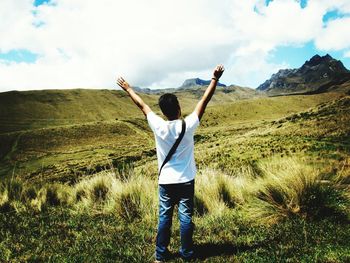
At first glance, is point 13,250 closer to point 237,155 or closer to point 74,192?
point 74,192

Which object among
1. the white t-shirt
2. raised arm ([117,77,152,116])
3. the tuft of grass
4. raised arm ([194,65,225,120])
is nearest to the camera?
the white t-shirt

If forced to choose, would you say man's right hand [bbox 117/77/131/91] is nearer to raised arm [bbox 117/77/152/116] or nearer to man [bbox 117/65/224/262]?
raised arm [bbox 117/77/152/116]

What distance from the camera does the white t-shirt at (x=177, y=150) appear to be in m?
4.62

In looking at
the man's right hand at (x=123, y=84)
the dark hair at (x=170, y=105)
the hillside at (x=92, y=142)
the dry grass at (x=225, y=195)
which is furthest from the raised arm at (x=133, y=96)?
the hillside at (x=92, y=142)

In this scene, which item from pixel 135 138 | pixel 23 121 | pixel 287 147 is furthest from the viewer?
pixel 23 121

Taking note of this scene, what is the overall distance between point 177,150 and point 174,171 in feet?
0.91

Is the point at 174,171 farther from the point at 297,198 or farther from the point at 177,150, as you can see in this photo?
the point at 297,198

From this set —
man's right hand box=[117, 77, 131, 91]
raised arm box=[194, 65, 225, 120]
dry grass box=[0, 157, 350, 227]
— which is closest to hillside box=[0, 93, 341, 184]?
dry grass box=[0, 157, 350, 227]

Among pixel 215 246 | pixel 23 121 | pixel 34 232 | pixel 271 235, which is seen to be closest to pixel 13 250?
pixel 34 232

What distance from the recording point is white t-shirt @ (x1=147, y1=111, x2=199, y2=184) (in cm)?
462

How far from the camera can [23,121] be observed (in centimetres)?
15650

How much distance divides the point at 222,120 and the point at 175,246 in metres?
137

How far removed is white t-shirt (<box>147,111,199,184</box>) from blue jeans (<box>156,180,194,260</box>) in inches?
4.4

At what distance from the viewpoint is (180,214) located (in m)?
4.82
